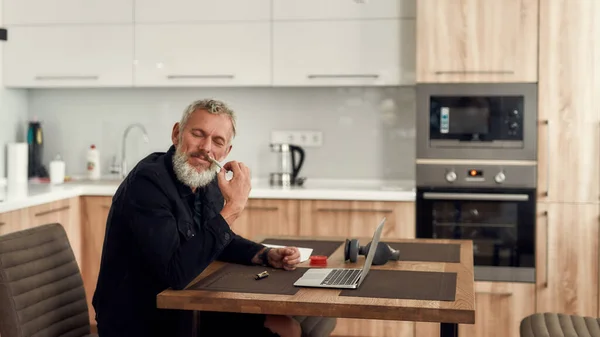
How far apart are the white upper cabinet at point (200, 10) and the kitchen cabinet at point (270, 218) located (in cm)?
103

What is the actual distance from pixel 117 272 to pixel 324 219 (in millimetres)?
1960

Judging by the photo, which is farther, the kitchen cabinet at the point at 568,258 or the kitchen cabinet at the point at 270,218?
the kitchen cabinet at the point at 270,218

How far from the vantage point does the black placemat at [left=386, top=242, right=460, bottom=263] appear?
8.69ft

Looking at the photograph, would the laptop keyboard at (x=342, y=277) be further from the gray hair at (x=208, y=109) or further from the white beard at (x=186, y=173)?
the gray hair at (x=208, y=109)

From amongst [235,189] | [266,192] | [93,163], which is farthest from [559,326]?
[93,163]

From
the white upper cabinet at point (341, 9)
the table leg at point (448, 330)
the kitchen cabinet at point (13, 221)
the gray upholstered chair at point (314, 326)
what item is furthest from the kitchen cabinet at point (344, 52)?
the table leg at point (448, 330)

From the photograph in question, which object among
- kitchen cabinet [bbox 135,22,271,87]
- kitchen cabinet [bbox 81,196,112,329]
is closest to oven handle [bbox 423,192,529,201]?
kitchen cabinet [bbox 135,22,271,87]

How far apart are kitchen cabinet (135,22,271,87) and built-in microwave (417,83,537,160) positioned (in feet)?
3.07

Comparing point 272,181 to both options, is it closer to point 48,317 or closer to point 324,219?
point 324,219

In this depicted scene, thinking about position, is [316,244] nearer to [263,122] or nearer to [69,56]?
[263,122]

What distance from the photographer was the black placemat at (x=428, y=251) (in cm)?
265

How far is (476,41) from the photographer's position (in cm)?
403

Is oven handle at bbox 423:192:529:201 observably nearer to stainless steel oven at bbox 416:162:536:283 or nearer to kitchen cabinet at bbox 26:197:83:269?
stainless steel oven at bbox 416:162:536:283

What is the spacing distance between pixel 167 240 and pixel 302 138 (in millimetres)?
2586
